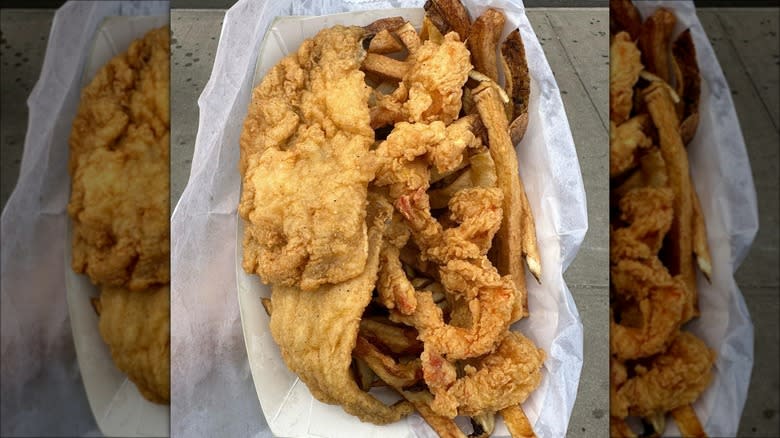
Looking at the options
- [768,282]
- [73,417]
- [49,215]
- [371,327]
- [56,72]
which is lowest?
[73,417]

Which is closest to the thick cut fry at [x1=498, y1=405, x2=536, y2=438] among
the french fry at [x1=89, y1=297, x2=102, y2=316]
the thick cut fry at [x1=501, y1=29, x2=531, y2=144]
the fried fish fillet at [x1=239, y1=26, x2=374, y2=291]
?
the fried fish fillet at [x1=239, y1=26, x2=374, y2=291]

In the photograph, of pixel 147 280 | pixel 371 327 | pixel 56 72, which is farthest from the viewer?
pixel 56 72

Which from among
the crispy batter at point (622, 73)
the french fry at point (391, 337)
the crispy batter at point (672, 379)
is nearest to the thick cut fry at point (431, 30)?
the french fry at point (391, 337)

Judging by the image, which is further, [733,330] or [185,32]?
[733,330]

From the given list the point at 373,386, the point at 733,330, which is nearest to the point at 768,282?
the point at 733,330

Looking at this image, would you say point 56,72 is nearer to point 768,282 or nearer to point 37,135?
point 37,135

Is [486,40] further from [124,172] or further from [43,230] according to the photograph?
[43,230]
